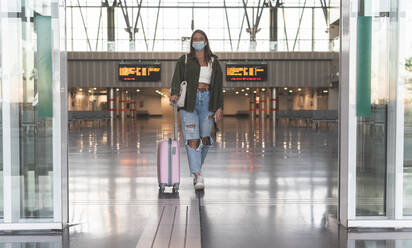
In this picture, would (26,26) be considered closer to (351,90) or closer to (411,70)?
(351,90)

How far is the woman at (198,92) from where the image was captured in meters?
4.71

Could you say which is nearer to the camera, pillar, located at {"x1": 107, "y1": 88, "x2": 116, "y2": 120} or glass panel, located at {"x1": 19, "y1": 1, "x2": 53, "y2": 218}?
glass panel, located at {"x1": 19, "y1": 1, "x2": 53, "y2": 218}

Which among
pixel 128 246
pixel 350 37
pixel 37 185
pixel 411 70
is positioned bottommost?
pixel 128 246

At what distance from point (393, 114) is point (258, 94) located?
43.4 m

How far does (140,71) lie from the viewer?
32.5 m

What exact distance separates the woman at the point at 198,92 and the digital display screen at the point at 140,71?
2800 centimetres

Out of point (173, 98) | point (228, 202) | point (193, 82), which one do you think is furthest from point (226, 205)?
point (193, 82)

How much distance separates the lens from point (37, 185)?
3.34m

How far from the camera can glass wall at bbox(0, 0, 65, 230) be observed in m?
3.27

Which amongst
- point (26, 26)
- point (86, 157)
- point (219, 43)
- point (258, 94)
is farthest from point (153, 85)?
point (26, 26)

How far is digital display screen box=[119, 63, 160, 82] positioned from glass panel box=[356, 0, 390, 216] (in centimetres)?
2970

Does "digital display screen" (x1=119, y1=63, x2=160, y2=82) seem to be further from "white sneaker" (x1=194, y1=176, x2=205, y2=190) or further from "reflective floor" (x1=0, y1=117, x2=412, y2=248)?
"white sneaker" (x1=194, y1=176, x2=205, y2=190)

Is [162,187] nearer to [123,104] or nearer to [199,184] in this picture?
[199,184]

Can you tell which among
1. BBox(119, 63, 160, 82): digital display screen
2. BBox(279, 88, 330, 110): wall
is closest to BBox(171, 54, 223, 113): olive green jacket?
BBox(119, 63, 160, 82): digital display screen
